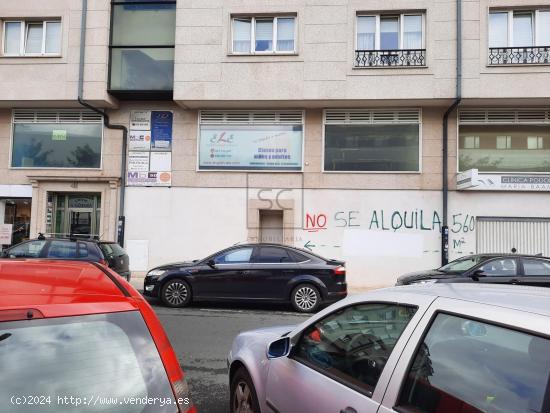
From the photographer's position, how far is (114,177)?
14.7 m

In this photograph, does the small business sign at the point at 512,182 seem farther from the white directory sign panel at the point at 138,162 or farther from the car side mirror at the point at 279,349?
the car side mirror at the point at 279,349

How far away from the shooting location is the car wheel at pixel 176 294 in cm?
988

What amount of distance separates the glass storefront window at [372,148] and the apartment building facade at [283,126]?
44mm

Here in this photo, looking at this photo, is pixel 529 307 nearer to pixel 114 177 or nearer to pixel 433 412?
pixel 433 412

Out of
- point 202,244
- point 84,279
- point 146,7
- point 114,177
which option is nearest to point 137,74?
point 146,7

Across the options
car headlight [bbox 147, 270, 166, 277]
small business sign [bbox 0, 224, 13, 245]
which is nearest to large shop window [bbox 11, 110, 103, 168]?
small business sign [bbox 0, 224, 13, 245]

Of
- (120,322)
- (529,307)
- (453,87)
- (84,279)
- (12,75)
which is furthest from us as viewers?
(12,75)

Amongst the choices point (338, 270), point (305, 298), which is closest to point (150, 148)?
point (305, 298)

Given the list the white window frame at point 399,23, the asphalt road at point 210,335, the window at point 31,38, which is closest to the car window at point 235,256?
the asphalt road at point 210,335

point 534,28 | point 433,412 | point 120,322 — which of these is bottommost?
point 433,412

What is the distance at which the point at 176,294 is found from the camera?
9.90m

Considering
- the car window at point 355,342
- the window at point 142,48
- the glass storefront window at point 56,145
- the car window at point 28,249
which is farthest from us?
the glass storefront window at point 56,145

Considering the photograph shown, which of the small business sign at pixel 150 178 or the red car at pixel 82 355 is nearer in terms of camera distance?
the red car at pixel 82 355

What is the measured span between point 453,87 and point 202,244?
8805 millimetres
